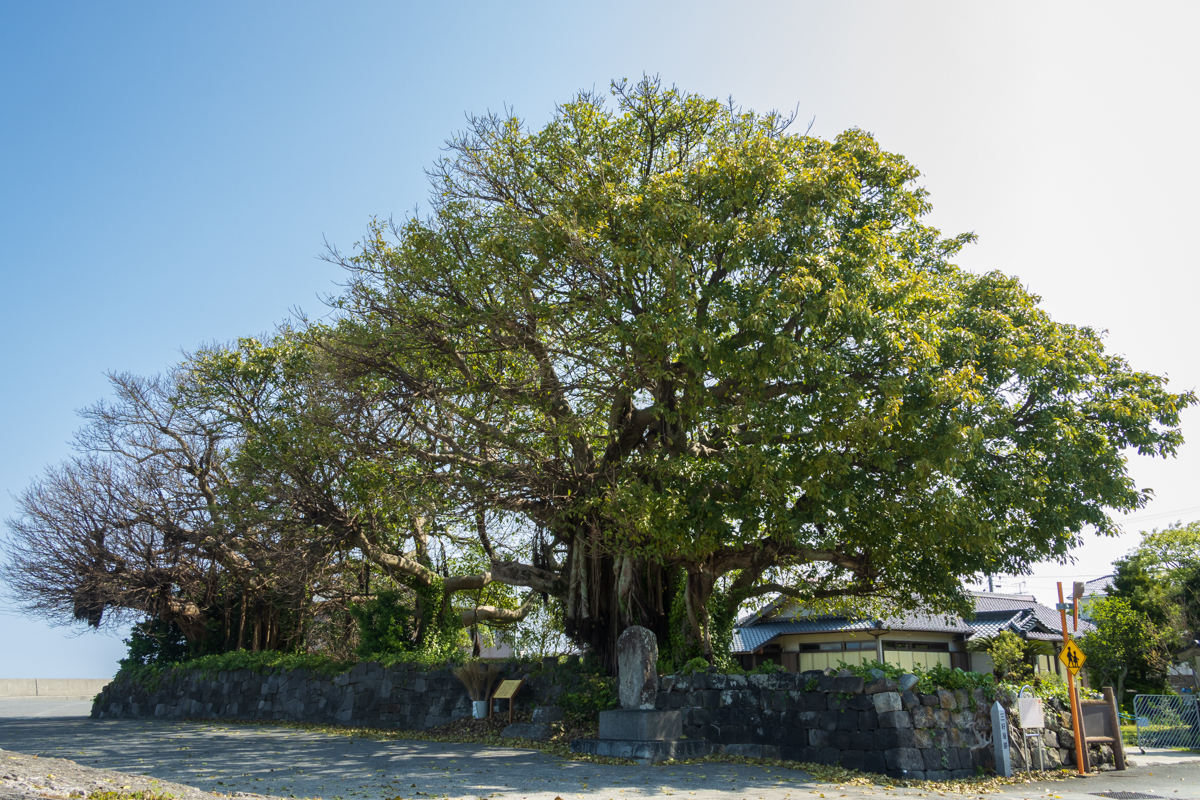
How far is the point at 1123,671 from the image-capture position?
75.6 ft

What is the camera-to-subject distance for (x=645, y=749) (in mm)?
10398

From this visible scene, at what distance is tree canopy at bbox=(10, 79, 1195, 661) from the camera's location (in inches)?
410

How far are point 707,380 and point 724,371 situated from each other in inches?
65.6

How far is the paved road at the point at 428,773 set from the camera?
7.74 metres

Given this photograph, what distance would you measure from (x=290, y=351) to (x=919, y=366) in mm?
14678

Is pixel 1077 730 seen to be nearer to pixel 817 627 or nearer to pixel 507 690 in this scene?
pixel 507 690

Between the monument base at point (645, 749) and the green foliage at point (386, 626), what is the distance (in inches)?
277

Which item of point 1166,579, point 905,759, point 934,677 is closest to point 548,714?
point 905,759

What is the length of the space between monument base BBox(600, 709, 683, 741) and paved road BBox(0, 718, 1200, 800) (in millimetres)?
785

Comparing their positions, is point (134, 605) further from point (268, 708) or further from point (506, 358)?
point (506, 358)

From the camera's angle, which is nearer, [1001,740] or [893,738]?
[893,738]

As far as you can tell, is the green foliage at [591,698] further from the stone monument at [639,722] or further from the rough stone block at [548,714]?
the stone monument at [639,722]

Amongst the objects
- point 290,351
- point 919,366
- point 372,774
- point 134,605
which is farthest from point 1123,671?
point 134,605

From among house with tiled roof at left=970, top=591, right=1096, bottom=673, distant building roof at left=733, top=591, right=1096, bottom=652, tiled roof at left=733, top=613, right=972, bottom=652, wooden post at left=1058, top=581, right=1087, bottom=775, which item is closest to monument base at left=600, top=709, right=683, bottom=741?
wooden post at left=1058, top=581, right=1087, bottom=775
